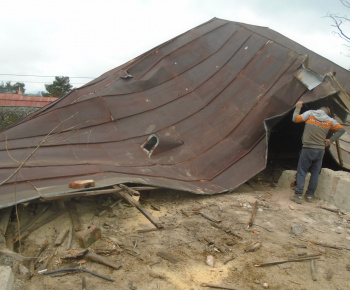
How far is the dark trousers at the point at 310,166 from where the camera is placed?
524cm

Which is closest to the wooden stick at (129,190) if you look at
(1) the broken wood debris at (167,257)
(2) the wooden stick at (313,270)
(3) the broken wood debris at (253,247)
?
(1) the broken wood debris at (167,257)

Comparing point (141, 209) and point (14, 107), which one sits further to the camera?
point (14, 107)

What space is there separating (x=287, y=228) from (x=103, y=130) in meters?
3.32

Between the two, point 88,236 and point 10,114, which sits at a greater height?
point 10,114

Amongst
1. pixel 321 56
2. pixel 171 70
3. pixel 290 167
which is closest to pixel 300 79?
pixel 321 56

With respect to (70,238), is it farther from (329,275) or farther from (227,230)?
(329,275)

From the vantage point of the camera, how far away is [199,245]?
3709 millimetres

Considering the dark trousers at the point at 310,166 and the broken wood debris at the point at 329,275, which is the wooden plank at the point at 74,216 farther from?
the dark trousers at the point at 310,166

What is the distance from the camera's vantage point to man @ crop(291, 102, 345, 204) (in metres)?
5.23

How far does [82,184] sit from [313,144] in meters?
3.67

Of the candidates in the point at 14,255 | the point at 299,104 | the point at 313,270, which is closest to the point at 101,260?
the point at 14,255

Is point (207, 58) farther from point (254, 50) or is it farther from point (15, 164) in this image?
point (15, 164)

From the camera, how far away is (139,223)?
4082 mm

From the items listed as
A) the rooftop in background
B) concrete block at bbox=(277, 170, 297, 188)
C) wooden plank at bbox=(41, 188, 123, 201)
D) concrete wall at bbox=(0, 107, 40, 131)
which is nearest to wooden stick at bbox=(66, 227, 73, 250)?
wooden plank at bbox=(41, 188, 123, 201)
